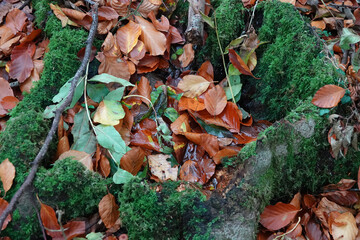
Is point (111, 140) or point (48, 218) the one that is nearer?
point (48, 218)

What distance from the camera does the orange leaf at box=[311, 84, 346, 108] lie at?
1827 millimetres

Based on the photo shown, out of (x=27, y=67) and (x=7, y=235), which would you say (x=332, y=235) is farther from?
(x=27, y=67)

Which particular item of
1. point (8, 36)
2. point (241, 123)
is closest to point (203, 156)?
point (241, 123)

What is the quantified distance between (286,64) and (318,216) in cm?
105

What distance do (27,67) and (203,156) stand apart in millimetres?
1453

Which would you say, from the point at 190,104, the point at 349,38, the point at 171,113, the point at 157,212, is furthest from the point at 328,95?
the point at 157,212

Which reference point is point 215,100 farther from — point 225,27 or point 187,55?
point 225,27

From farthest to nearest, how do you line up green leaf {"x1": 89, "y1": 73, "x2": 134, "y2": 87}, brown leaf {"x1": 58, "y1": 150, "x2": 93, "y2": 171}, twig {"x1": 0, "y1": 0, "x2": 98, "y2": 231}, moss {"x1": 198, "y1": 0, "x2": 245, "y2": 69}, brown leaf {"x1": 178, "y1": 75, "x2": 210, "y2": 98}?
moss {"x1": 198, "y1": 0, "x2": 245, "y2": 69}
brown leaf {"x1": 178, "y1": 75, "x2": 210, "y2": 98}
green leaf {"x1": 89, "y1": 73, "x2": 134, "y2": 87}
brown leaf {"x1": 58, "y1": 150, "x2": 93, "y2": 171}
twig {"x1": 0, "y1": 0, "x2": 98, "y2": 231}

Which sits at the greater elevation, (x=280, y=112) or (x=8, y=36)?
(x=8, y=36)

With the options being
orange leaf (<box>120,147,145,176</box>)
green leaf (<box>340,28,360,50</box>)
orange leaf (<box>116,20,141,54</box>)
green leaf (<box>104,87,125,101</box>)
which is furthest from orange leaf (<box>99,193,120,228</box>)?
green leaf (<box>340,28,360,50</box>)

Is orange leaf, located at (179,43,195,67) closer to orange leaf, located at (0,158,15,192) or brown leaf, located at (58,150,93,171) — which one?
brown leaf, located at (58,150,93,171)

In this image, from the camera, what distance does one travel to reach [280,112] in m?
2.27

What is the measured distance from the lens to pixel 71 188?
169 centimetres

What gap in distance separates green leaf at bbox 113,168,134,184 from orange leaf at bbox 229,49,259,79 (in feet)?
3.72
